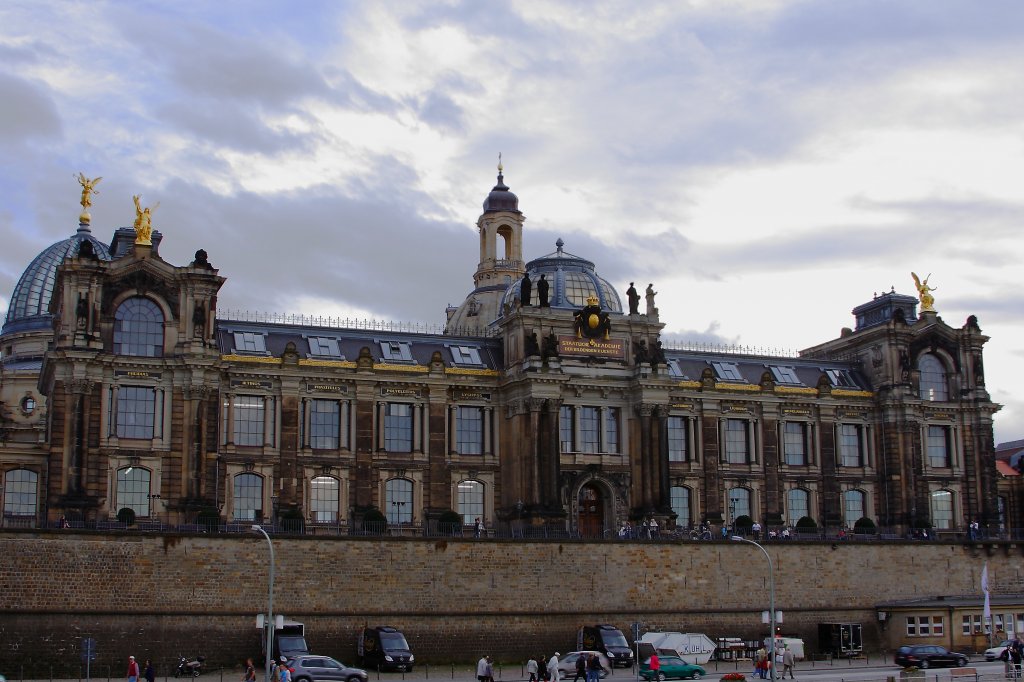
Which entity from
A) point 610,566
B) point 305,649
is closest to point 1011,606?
point 610,566

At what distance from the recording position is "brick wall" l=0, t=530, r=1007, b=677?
66.6 metres

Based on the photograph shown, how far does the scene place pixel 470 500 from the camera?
287 feet

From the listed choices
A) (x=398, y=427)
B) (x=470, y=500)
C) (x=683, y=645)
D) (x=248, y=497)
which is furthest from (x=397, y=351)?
(x=683, y=645)

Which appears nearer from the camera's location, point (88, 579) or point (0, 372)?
point (88, 579)

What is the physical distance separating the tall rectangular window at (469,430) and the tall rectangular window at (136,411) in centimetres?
→ 1953

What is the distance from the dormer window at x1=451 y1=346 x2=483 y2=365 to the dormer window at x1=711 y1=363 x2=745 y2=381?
58.5 ft

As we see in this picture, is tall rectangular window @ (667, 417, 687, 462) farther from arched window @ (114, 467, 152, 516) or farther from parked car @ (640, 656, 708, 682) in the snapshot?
arched window @ (114, 467, 152, 516)

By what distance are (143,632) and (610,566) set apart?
86.9 ft

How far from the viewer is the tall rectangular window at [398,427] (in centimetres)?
8619

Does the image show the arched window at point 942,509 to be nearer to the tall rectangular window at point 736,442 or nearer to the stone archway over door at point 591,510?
the tall rectangular window at point 736,442

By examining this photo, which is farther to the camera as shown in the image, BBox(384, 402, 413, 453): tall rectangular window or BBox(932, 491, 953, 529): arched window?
BBox(932, 491, 953, 529): arched window

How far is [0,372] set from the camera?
10862 centimetres

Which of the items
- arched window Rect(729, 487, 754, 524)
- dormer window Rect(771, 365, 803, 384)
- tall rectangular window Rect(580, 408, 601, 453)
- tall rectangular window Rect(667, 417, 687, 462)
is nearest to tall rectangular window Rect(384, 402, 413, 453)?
tall rectangular window Rect(580, 408, 601, 453)

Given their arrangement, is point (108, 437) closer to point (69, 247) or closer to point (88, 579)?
point (88, 579)
